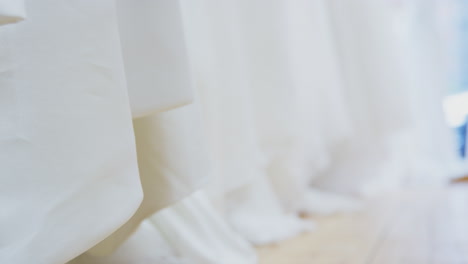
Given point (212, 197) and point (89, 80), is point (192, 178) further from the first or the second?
point (212, 197)

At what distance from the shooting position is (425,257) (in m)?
0.77

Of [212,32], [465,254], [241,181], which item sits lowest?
[465,254]

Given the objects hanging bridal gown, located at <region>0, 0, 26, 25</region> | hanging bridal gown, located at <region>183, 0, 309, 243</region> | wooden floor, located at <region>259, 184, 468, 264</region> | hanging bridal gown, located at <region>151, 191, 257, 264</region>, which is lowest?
wooden floor, located at <region>259, 184, 468, 264</region>

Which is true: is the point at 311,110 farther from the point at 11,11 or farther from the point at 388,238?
the point at 11,11

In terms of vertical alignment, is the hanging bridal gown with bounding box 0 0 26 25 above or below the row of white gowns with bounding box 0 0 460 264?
above

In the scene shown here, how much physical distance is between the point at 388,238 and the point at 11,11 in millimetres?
825

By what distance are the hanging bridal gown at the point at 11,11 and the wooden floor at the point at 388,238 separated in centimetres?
63

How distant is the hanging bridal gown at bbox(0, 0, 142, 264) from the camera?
0.32 meters

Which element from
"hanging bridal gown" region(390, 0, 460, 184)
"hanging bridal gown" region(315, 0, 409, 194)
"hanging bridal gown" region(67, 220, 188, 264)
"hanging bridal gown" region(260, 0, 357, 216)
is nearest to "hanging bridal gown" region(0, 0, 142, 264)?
"hanging bridal gown" region(67, 220, 188, 264)

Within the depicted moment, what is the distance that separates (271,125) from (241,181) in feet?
0.58

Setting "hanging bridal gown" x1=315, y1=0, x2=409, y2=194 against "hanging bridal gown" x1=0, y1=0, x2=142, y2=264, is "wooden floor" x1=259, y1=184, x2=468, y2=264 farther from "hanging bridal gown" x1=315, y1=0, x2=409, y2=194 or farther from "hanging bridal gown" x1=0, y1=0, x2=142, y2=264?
"hanging bridal gown" x1=0, y1=0, x2=142, y2=264

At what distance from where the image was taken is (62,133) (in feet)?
1.14

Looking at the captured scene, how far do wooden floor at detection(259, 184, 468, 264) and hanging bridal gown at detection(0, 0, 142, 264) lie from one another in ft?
1.71

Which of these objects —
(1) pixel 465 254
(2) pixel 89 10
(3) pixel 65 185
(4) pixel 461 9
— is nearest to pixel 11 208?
(3) pixel 65 185
